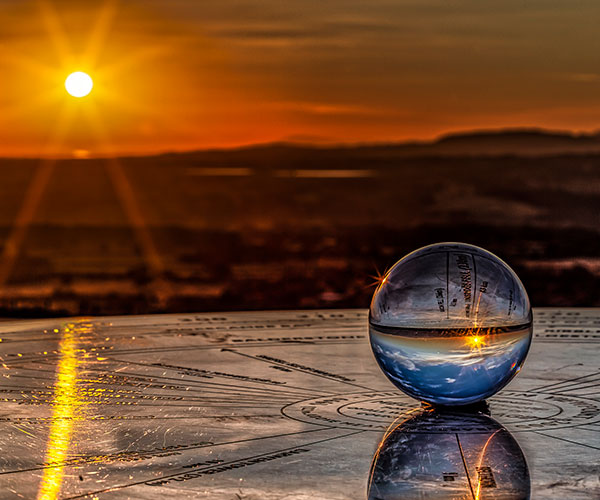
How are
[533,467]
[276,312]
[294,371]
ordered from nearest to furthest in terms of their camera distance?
1. [533,467]
2. [294,371]
3. [276,312]

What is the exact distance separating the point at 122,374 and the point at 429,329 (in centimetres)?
425

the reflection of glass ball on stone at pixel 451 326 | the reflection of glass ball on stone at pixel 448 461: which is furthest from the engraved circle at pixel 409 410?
the reflection of glass ball on stone at pixel 451 326

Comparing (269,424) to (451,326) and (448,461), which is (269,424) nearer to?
(451,326)

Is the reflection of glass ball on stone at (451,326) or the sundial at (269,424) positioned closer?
the sundial at (269,424)

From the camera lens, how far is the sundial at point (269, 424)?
8000 mm

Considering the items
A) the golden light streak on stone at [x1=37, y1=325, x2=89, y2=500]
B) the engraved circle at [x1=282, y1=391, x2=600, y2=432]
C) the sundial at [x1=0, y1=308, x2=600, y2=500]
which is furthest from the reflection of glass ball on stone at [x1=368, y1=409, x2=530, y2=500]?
the golden light streak on stone at [x1=37, y1=325, x2=89, y2=500]

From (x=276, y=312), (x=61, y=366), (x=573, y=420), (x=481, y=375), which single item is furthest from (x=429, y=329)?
(x=276, y=312)

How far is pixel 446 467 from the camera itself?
8383 mm

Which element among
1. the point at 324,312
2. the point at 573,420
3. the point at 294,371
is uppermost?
the point at 324,312

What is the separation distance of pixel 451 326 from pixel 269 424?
5.84ft

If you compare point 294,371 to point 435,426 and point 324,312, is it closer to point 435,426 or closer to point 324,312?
point 435,426

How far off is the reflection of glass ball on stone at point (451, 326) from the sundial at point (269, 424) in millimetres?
375

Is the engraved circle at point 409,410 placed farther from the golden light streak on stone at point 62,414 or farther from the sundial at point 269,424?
the golden light streak on stone at point 62,414

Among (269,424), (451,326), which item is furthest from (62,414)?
(451,326)
